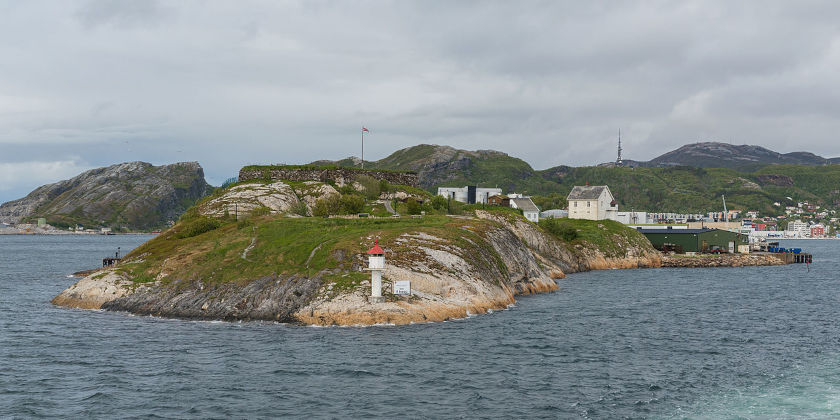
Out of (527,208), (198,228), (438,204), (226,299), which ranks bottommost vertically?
(226,299)

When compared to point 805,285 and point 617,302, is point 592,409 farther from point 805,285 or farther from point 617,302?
point 805,285

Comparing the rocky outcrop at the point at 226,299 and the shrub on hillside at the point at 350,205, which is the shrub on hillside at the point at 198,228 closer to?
the shrub on hillside at the point at 350,205

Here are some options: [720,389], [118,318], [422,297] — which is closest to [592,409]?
[720,389]

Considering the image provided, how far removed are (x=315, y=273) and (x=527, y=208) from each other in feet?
322

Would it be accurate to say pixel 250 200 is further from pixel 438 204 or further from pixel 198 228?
pixel 438 204

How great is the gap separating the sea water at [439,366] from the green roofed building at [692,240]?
85192 mm

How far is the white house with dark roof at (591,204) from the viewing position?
153000 millimetres

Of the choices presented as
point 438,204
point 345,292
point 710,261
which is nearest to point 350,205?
point 438,204

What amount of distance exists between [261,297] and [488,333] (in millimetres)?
22790

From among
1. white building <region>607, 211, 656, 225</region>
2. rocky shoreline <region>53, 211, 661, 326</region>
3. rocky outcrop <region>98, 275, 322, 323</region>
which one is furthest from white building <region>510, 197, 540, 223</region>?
rocky outcrop <region>98, 275, 322, 323</region>

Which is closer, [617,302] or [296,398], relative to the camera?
[296,398]

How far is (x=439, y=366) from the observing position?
134 ft

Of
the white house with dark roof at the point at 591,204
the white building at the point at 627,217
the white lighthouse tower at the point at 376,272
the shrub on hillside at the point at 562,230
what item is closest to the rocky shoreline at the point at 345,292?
the white lighthouse tower at the point at 376,272

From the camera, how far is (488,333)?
170 feet
